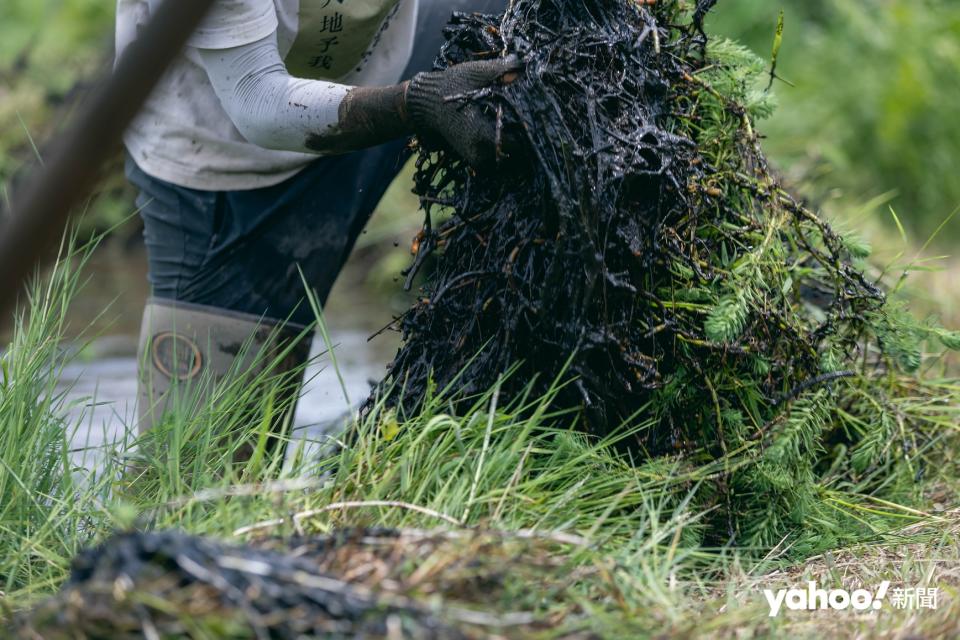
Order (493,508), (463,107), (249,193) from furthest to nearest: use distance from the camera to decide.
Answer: (249,193) < (463,107) < (493,508)

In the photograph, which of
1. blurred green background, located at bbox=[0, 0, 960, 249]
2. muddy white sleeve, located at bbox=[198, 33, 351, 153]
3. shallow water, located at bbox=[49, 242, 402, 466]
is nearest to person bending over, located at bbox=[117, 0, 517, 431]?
muddy white sleeve, located at bbox=[198, 33, 351, 153]

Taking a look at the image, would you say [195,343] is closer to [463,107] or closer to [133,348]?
[463,107]

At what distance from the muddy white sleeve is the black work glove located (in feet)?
0.79

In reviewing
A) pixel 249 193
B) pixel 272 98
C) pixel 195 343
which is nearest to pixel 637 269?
pixel 272 98

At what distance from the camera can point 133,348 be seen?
17.8ft

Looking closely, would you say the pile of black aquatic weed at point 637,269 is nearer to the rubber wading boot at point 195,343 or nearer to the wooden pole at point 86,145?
the rubber wading boot at point 195,343

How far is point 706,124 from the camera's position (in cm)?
255

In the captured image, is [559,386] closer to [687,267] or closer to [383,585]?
[687,267]

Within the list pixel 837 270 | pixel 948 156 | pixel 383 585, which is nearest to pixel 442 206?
pixel 837 270

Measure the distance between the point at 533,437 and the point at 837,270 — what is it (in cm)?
84

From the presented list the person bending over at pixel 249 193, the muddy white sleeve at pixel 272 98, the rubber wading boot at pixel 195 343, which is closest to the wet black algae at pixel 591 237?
the muddy white sleeve at pixel 272 98

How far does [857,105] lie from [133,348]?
435cm

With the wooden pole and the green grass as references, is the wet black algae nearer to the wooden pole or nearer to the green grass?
the green grass

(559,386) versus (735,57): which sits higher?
(735,57)
